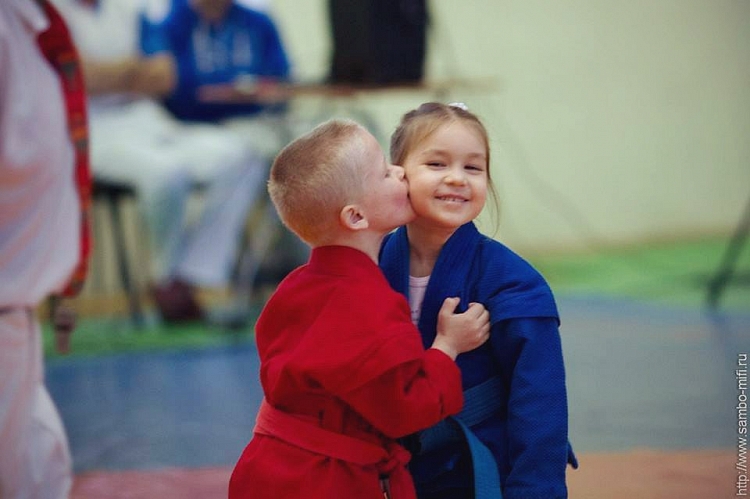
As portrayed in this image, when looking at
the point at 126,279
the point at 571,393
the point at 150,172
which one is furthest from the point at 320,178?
the point at 126,279

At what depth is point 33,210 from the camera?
1.90 m

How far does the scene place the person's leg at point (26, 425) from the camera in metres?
1.86

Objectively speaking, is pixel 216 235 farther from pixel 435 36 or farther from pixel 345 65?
pixel 435 36

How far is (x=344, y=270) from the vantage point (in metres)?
1.39

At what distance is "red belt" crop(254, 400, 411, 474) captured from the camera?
1354mm

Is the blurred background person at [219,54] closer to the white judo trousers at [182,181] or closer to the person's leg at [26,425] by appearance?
the white judo trousers at [182,181]

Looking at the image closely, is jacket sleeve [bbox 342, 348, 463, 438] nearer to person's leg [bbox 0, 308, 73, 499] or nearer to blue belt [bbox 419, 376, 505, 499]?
blue belt [bbox 419, 376, 505, 499]

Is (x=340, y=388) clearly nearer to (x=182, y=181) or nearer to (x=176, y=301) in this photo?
(x=182, y=181)

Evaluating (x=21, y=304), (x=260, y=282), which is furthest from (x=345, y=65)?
(x=21, y=304)

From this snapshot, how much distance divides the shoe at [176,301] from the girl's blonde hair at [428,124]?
3623 mm

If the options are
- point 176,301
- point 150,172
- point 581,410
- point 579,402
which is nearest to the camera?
point 581,410

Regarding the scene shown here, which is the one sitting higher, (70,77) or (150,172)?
(70,77)

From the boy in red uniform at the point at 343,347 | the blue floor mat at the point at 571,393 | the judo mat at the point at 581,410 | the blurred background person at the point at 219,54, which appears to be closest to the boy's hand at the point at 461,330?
the boy in red uniform at the point at 343,347

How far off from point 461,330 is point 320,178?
0.27 m
